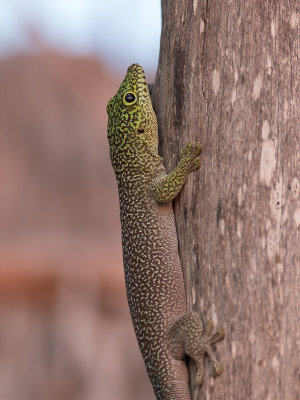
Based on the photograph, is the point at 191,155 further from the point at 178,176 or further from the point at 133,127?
the point at 133,127

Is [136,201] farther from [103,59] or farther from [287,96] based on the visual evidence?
[103,59]

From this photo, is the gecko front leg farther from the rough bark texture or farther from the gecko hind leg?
the gecko hind leg

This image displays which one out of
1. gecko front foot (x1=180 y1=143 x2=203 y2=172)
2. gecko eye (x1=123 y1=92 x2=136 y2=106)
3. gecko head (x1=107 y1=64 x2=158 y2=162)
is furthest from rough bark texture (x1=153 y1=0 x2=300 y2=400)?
gecko eye (x1=123 y1=92 x2=136 y2=106)

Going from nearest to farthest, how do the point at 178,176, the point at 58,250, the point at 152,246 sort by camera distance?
1. the point at 178,176
2. the point at 152,246
3. the point at 58,250

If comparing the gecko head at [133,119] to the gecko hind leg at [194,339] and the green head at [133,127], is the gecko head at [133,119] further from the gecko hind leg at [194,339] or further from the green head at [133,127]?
the gecko hind leg at [194,339]

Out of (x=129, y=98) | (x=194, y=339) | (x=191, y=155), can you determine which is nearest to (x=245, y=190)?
(x=191, y=155)

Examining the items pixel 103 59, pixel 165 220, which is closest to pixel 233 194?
pixel 165 220
